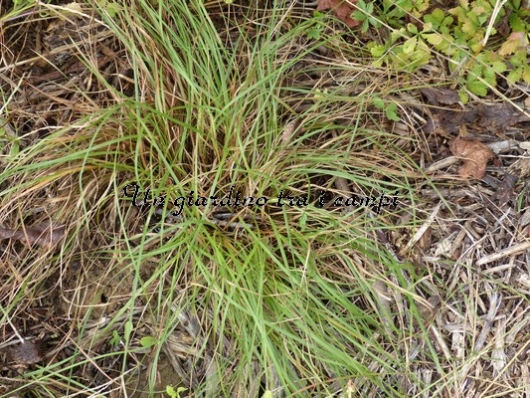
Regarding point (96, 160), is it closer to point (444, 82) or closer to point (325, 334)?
point (325, 334)

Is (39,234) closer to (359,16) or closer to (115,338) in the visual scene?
(115,338)

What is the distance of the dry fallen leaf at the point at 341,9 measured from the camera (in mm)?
1799

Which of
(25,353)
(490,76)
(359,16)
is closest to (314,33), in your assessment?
(359,16)

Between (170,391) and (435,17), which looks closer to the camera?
(170,391)

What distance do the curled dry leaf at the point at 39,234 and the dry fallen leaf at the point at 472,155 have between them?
127 centimetres

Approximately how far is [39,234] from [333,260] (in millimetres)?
920

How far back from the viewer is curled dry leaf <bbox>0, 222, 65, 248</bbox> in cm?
177

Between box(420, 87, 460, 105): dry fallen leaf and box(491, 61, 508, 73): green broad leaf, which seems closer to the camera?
box(491, 61, 508, 73): green broad leaf

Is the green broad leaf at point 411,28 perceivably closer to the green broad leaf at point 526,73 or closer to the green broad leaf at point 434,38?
the green broad leaf at point 434,38

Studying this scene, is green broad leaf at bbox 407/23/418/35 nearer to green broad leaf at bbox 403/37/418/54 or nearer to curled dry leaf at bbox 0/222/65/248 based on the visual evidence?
green broad leaf at bbox 403/37/418/54

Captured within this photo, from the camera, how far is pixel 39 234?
1782 mm

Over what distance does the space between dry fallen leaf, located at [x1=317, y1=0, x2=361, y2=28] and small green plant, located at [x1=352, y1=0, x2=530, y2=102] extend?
0.04 m

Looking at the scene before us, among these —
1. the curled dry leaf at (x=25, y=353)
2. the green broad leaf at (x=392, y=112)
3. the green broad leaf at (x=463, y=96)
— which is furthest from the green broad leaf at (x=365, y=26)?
the curled dry leaf at (x=25, y=353)

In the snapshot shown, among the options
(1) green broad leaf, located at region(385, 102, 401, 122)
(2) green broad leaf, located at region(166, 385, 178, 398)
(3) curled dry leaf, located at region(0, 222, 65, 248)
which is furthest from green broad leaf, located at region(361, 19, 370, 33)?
(2) green broad leaf, located at region(166, 385, 178, 398)
